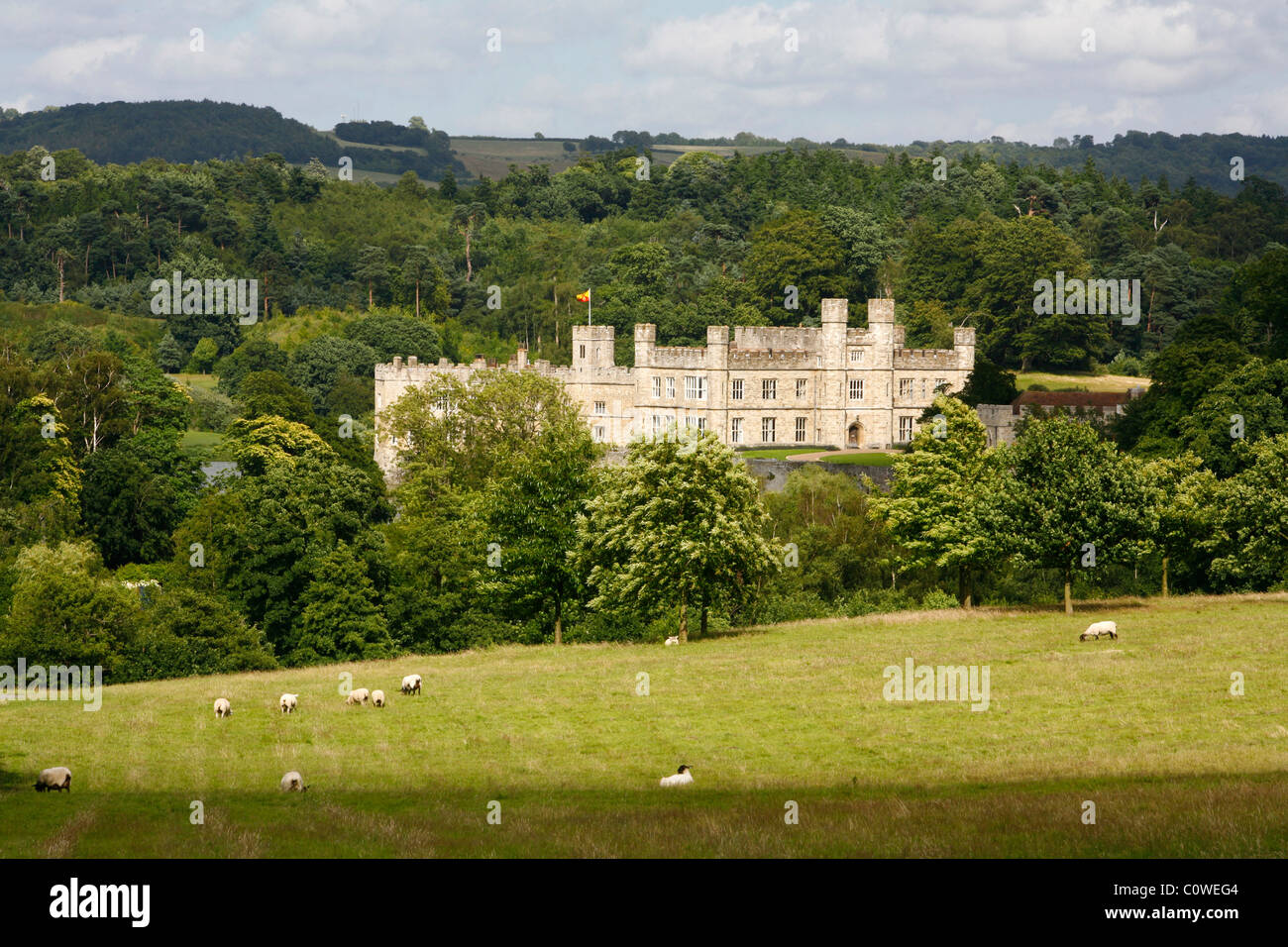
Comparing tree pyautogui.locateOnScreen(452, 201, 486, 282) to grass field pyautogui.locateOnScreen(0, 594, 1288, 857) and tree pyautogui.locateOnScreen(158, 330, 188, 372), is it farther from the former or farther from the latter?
grass field pyautogui.locateOnScreen(0, 594, 1288, 857)

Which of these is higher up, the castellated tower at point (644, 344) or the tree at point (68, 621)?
A: the castellated tower at point (644, 344)

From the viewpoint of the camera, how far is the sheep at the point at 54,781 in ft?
87.0

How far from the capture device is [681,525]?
47219 millimetres

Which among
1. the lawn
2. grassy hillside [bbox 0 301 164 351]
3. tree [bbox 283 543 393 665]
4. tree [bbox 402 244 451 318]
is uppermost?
tree [bbox 402 244 451 318]

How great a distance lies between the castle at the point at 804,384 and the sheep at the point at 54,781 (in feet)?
218

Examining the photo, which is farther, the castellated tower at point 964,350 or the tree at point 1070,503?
the castellated tower at point 964,350

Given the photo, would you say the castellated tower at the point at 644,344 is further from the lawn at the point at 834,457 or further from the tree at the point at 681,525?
the tree at the point at 681,525

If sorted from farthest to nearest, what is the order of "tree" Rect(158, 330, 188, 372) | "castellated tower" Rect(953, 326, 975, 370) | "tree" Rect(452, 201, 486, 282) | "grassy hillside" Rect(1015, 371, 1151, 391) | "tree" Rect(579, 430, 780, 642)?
"tree" Rect(452, 201, 486, 282) → "tree" Rect(158, 330, 188, 372) → "grassy hillside" Rect(1015, 371, 1151, 391) → "castellated tower" Rect(953, 326, 975, 370) → "tree" Rect(579, 430, 780, 642)

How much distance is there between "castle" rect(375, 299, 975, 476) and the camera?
93125 millimetres

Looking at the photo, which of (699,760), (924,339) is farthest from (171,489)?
(924,339)

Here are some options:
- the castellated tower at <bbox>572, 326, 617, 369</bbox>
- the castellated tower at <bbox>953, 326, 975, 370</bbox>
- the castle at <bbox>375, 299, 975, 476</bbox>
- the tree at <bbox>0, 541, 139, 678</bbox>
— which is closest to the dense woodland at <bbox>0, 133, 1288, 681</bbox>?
the tree at <bbox>0, 541, 139, 678</bbox>

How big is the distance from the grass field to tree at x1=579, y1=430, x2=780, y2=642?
7.54ft

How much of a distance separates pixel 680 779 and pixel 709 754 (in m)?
3.18

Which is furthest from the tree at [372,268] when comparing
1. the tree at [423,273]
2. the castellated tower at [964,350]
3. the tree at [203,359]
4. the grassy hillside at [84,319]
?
the castellated tower at [964,350]
